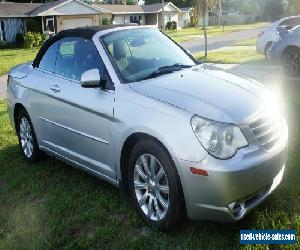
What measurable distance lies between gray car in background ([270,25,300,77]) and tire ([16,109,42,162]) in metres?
7.63

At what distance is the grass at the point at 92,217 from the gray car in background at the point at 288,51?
19.4 feet

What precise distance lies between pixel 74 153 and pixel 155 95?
5.06 ft

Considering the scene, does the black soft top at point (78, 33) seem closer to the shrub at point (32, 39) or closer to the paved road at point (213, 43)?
the paved road at point (213, 43)

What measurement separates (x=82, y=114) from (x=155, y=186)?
1.30 metres

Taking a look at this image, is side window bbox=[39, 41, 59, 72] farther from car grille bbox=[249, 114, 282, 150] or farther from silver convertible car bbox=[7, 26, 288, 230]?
car grille bbox=[249, 114, 282, 150]

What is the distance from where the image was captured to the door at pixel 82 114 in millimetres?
4562

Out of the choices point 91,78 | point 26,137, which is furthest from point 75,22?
point 91,78

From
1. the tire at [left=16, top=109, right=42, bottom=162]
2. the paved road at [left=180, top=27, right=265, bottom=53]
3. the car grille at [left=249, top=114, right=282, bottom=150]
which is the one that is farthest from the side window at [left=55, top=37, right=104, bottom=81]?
the paved road at [left=180, top=27, right=265, bottom=53]

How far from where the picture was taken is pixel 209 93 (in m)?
4.19

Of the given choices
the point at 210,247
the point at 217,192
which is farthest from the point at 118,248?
the point at 217,192

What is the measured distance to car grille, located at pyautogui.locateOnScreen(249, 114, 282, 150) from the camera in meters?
3.86

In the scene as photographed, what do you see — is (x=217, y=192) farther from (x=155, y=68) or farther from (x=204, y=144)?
(x=155, y=68)

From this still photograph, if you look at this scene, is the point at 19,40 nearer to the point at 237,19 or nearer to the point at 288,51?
the point at 288,51

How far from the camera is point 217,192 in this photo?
358 cm
